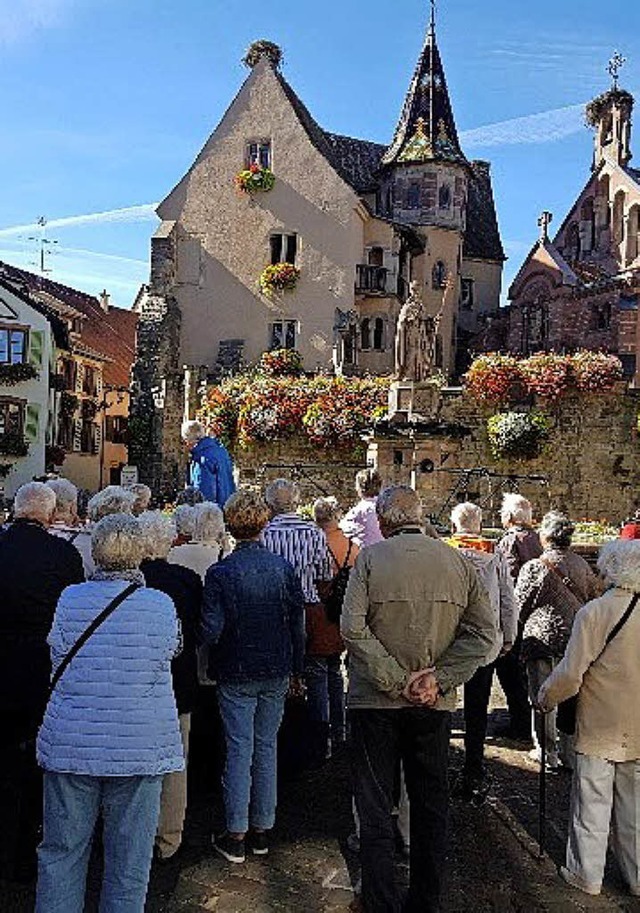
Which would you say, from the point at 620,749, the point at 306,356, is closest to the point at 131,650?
the point at 620,749

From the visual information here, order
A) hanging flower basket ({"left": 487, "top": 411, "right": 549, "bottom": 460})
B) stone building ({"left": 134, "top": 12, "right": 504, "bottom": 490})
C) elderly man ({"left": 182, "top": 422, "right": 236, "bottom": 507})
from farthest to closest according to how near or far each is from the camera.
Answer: stone building ({"left": 134, "top": 12, "right": 504, "bottom": 490})
hanging flower basket ({"left": 487, "top": 411, "right": 549, "bottom": 460})
elderly man ({"left": 182, "top": 422, "right": 236, "bottom": 507})

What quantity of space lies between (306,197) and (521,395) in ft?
39.6

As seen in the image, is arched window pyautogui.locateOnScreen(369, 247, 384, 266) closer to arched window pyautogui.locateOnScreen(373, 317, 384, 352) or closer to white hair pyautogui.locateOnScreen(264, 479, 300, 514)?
arched window pyautogui.locateOnScreen(373, 317, 384, 352)

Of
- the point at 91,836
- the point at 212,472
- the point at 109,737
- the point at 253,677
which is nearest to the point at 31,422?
the point at 212,472

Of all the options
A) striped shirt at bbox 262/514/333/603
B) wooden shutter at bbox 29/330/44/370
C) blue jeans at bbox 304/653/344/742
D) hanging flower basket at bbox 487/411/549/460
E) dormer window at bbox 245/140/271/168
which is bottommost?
blue jeans at bbox 304/653/344/742

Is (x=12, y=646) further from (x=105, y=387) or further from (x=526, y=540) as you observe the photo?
(x=105, y=387)

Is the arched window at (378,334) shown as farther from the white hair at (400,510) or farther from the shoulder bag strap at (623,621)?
the white hair at (400,510)

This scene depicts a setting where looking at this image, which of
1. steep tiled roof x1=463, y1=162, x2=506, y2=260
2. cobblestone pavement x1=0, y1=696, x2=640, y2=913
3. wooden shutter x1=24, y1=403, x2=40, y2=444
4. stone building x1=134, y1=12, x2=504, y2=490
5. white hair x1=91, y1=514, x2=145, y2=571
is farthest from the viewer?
steep tiled roof x1=463, y1=162, x2=506, y2=260

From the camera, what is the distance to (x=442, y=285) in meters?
35.5

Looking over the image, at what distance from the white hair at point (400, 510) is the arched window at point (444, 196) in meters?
31.6

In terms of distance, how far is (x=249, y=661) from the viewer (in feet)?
17.3

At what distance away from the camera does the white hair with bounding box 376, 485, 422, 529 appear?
4.92m

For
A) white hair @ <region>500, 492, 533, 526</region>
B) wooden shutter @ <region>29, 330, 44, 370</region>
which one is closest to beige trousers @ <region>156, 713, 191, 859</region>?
white hair @ <region>500, 492, 533, 526</region>

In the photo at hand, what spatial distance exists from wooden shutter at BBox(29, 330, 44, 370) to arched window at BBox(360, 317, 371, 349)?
12.5 m
